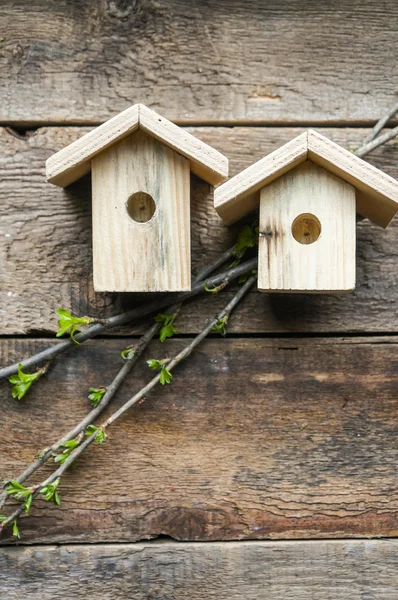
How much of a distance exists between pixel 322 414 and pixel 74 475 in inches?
14.1

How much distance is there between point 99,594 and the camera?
0.94 meters

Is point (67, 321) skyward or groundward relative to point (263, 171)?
groundward

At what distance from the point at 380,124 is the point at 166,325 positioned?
16.2 inches

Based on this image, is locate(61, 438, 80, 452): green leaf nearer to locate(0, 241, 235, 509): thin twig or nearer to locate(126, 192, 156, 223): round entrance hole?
locate(0, 241, 235, 509): thin twig

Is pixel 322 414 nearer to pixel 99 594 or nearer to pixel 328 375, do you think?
pixel 328 375

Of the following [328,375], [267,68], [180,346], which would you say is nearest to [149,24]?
[267,68]

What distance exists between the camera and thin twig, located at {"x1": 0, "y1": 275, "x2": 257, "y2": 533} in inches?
35.8

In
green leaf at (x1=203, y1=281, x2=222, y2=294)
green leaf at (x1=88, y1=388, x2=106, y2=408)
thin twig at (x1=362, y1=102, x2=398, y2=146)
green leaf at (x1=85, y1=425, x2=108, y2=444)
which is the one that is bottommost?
green leaf at (x1=85, y1=425, x2=108, y2=444)

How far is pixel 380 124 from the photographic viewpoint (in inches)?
37.2

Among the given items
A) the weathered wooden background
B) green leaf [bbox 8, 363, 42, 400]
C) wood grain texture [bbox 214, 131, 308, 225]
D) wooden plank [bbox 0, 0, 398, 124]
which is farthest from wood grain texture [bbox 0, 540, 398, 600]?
wooden plank [bbox 0, 0, 398, 124]

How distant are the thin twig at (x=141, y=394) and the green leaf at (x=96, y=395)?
0.03 meters

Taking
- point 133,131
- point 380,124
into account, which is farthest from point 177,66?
point 380,124

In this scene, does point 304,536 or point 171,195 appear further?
point 304,536

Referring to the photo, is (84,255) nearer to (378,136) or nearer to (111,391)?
(111,391)
